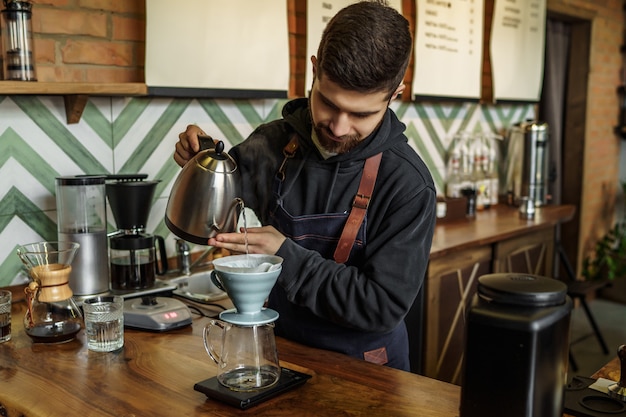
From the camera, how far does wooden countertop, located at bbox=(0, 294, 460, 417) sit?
4.74 feet

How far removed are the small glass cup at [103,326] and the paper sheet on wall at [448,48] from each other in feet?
8.27

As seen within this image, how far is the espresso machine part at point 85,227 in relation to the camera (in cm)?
223

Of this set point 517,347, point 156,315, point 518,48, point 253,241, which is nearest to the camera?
point 517,347

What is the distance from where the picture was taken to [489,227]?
3.76 m

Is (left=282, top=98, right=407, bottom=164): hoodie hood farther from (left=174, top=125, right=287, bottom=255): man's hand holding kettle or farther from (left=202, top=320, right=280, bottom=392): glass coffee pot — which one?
(left=202, top=320, right=280, bottom=392): glass coffee pot

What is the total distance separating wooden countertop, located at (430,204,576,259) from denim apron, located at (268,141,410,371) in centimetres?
123

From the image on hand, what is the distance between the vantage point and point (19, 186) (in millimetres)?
2330

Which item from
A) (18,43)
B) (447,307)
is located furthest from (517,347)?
(447,307)

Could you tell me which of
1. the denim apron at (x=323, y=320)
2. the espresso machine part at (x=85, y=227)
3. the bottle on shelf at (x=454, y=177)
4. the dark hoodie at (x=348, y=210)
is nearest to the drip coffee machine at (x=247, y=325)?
the dark hoodie at (x=348, y=210)

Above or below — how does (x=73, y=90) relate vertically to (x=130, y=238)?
above

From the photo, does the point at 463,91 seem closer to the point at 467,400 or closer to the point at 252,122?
the point at 252,122

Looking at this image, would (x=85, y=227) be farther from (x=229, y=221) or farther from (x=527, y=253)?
(x=527, y=253)

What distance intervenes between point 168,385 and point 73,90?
1.08 m

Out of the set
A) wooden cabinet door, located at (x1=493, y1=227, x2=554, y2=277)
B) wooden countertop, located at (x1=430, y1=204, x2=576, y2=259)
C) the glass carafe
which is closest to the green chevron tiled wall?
the glass carafe
